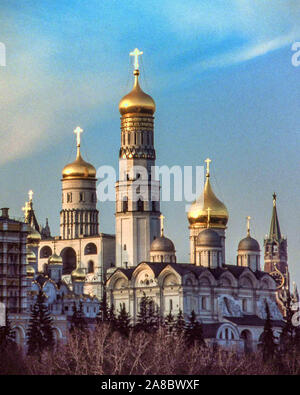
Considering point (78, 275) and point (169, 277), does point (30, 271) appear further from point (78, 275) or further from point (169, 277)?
point (169, 277)

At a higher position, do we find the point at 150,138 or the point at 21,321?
the point at 150,138

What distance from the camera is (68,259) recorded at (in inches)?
3979

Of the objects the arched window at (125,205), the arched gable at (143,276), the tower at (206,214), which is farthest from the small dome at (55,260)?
the tower at (206,214)

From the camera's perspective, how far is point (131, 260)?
94.0 metres

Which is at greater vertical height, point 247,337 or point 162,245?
point 162,245

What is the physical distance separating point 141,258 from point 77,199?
25.7 feet

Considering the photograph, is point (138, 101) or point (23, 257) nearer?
point (23, 257)

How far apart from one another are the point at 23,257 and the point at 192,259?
19.8 meters

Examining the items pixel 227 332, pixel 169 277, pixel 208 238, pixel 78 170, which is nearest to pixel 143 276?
pixel 169 277

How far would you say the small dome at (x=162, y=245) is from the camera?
90938 mm

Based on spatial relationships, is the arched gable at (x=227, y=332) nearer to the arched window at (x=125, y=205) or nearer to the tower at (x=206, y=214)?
the tower at (x=206, y=214)
